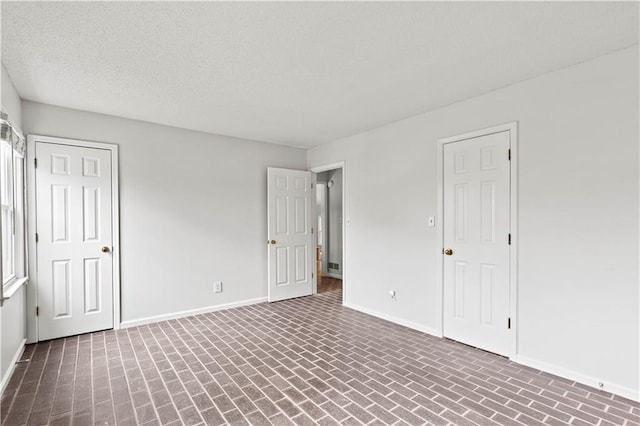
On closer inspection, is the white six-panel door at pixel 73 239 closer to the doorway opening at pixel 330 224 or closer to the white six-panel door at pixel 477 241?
the white six-panel door at pixel 477 241

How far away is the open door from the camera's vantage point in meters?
5.04

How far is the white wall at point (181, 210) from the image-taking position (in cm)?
388

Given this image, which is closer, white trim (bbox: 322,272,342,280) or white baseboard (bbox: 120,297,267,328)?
white baseboard (bbox: 120,297,267,328)

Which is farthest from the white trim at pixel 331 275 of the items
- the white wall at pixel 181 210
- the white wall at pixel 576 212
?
the white wall at pixel 576 212

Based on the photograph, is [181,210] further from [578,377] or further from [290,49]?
[578,377]

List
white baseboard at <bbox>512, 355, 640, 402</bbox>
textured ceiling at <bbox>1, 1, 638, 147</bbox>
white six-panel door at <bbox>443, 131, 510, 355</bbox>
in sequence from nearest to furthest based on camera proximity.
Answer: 1. textured ceiling at <bbox>1, 1, 638, 147</bbox>
2. white baseboard at <bbox>512, 355, 640, 402</bbox>
3. white six-panel door at <bbox>443, 131, 510, 355</bbox>

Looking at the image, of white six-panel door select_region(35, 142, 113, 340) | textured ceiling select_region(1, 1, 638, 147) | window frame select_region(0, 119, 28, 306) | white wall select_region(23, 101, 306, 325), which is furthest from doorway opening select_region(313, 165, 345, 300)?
window frame select_region(0, 119, 28, 306)

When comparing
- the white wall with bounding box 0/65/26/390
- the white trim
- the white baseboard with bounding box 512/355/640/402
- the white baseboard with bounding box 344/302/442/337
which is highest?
the white wall with bounding box 0/65/26/390

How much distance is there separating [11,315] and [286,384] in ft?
8.00

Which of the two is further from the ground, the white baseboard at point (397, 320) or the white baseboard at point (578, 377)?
the white baseboard at point (578, 377)

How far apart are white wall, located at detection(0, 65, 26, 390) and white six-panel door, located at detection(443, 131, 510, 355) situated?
13.1 ft

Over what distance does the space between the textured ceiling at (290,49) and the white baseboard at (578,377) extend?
248 centimetres

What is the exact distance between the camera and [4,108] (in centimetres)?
264

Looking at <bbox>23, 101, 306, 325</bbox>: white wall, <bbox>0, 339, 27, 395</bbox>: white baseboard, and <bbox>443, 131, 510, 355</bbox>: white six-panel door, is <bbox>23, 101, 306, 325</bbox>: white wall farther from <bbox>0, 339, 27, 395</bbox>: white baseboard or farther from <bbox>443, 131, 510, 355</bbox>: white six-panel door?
<bbox>443, 131, 510, 355</bbox>: white six-panel door
